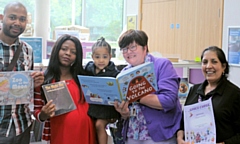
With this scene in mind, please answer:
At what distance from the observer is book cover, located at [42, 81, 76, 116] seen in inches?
74.8

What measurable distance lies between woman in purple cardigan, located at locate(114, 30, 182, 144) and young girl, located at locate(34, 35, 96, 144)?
33 cm

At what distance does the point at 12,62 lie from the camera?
1.82 metres

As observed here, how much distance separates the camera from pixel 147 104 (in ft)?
5.78

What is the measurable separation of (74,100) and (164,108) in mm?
609

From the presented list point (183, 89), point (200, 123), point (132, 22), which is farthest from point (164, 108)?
point (132, 22)

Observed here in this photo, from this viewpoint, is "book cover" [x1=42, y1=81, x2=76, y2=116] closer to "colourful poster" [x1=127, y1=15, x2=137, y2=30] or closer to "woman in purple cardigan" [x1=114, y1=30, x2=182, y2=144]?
"woman in purple cardigan" [x1=114, y1=30, x2=182, y2=144]

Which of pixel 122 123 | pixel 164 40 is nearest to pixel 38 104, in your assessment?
pixel 122 123

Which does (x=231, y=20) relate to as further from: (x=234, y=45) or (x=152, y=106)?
(x=152, y=106)

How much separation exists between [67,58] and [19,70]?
314 mm

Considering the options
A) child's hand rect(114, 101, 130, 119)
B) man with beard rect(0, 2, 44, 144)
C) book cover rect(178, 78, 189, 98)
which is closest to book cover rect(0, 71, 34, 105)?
man with beard rect(0, 2, 44, 144)

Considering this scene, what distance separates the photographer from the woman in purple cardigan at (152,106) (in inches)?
69.5

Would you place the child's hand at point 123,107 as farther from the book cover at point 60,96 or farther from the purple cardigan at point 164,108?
the book cover at point 60,96

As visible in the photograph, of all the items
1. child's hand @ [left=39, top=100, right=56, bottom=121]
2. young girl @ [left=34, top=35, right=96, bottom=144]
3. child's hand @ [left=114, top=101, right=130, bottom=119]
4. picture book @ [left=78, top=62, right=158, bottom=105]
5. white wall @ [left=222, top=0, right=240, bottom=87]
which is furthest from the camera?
white wall @ [left=222, top=0, right=240, bottom=87]

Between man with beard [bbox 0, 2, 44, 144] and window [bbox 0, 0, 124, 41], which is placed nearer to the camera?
man with beard [bbox 0, 2, 44, 144]
